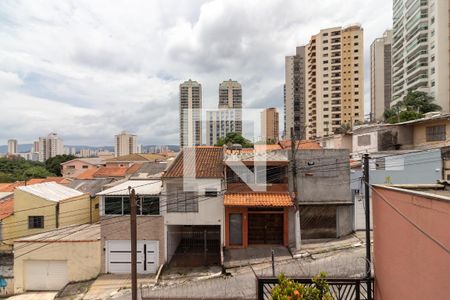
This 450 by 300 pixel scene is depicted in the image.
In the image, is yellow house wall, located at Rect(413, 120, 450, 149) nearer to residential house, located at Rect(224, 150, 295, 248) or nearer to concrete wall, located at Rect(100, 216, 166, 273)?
residential house, located at Rect(224, 150, 295, 248)

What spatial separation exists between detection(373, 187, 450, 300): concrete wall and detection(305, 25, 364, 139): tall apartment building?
63.4 metres

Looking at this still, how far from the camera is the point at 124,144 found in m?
109

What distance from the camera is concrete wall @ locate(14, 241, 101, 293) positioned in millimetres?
15047

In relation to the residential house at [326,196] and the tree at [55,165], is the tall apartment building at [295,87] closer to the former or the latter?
the tree at [55,165]

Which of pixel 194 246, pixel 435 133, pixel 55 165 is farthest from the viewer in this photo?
pixel 55 165

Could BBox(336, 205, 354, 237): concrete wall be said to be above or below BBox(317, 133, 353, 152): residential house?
below

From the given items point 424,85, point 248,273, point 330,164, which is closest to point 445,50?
point 424,85

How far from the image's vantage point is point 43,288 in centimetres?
1530

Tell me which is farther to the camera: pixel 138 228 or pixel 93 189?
pixel 93 189

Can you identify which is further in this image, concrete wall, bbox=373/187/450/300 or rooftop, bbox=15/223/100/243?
rooftop, bbox=15/223/100/243

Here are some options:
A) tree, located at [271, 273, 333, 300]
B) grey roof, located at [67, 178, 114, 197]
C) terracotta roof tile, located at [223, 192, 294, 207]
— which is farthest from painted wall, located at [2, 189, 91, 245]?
tree, located at [271, 273, 333, 300]

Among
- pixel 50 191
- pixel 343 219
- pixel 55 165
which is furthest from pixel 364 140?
pixel 55 165

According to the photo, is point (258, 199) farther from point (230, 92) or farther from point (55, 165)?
point (55, 165)

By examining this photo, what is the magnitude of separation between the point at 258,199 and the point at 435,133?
15.5 meters
